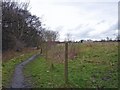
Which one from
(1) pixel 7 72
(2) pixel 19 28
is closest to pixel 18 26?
(2) pixel 19 28

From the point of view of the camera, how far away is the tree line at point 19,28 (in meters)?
41.9

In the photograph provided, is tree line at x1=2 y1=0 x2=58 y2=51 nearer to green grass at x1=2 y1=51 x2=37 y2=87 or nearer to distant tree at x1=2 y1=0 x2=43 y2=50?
distant tree at x1=2 y1=0 x2=43 y2=50

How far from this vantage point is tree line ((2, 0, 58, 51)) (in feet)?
137

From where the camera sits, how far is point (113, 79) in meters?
11.7

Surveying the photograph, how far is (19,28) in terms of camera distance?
53.7m

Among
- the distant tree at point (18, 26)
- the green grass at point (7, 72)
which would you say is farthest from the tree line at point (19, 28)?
the green grass at point (7, 72)

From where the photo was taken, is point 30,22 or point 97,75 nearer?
point 97,75

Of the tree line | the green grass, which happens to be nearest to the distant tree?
the tree line

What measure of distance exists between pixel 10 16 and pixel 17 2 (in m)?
12.3

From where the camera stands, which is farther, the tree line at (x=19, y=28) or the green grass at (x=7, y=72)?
the tree line at (x=19, y=28)

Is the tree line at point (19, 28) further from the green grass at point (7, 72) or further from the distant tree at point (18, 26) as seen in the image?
the green grass at point (7, 72)

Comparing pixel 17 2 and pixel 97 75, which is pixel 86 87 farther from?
pixel 17 2

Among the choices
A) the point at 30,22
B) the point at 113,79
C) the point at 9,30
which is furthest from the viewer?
the point at 30,22

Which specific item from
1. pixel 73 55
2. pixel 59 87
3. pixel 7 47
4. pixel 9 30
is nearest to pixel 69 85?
pixel 59 87
